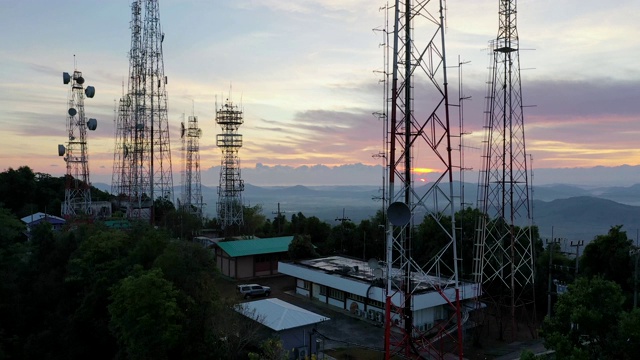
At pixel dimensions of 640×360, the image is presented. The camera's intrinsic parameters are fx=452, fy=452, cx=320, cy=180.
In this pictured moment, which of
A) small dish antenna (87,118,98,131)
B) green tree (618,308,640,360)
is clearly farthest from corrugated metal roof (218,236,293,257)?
green tree (618,308,640,360)

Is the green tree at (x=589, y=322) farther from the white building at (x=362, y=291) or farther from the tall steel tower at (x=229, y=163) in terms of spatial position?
the tall steel tower at (x=229, y=163)

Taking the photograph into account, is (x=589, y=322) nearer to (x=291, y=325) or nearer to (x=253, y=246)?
(x=291, y=325)

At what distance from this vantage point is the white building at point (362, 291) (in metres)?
25.6

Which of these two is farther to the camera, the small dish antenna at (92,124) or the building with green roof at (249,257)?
the small dish antenna at (92,124)

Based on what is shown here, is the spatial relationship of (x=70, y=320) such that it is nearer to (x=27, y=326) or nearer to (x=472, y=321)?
(x=27, y=326)

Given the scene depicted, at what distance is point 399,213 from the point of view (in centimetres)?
1399

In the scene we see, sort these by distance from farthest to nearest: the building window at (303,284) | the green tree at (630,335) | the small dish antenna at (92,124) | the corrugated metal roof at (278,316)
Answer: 1. the small dish antenna at (92,124)
2. the building window at (303,284)
3. the corrugated metal roof at (278,316)
4. the green tree at (630,335)

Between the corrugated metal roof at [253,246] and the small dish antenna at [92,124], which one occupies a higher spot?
the small dish antenna at [92,124]

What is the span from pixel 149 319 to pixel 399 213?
1109 cm

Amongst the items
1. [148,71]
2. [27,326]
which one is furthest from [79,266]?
[148,71]

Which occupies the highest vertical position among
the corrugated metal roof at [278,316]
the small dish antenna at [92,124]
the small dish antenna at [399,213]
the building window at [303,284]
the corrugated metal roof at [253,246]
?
the small dish antenna at [92,124]

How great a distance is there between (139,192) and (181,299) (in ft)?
104

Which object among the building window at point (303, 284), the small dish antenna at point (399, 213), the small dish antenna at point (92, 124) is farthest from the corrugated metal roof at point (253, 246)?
the small dish antenna at point (399, 213)

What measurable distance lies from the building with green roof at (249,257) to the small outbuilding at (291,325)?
55.8 ft
